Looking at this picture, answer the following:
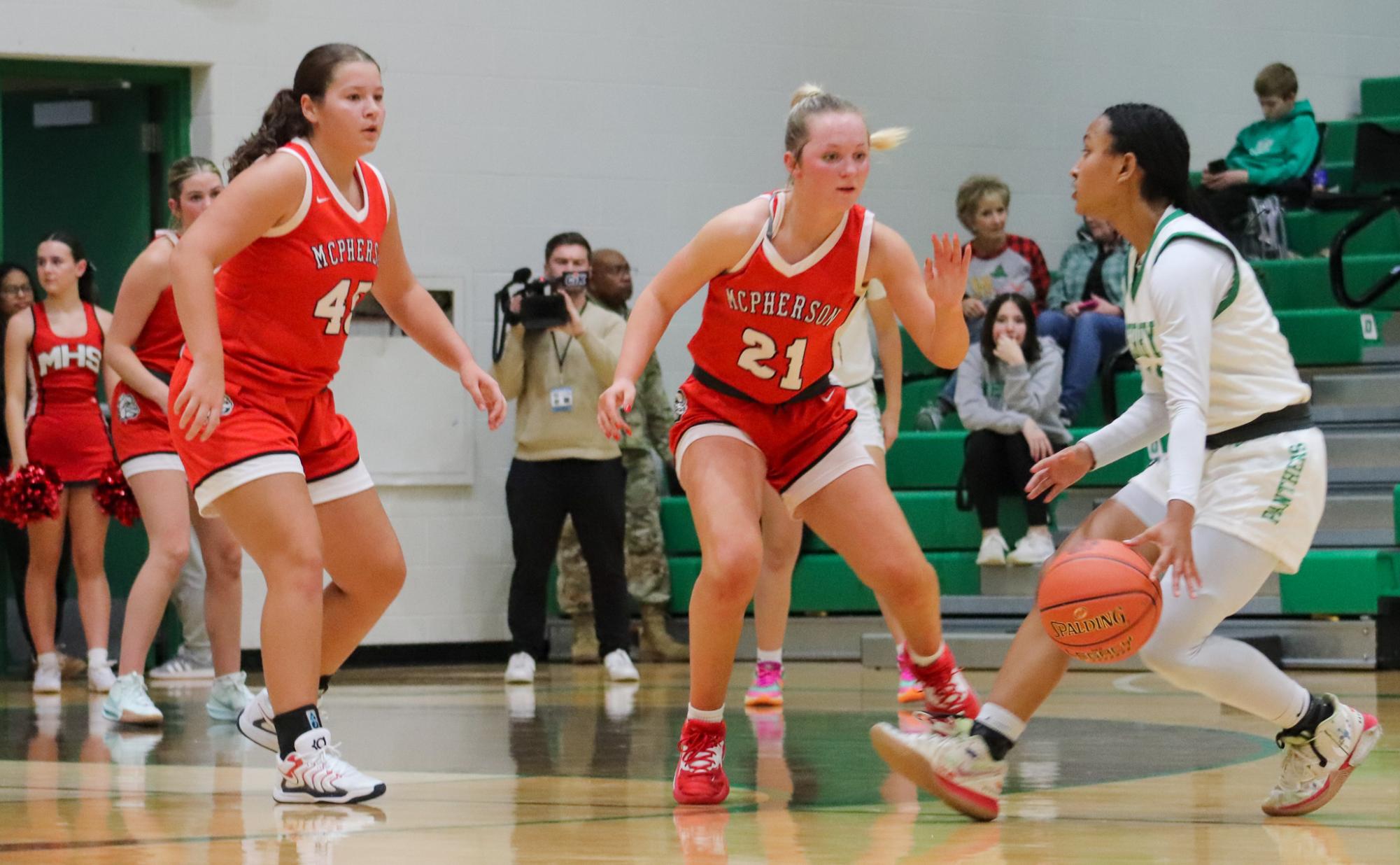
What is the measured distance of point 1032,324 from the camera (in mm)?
8555

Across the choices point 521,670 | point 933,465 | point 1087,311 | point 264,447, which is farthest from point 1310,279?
point 264,447

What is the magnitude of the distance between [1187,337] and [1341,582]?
451cm

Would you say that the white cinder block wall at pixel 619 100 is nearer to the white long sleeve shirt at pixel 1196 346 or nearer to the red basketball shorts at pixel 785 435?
the red basketball shorts at pixel 785 435

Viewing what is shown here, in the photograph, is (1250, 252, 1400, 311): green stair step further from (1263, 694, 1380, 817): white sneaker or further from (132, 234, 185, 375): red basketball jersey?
(1263, 694, 1380, 817): white sneaker

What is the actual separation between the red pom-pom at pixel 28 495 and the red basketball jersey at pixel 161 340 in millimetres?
2132

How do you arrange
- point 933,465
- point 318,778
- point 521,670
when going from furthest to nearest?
point 933,465 → point 521,670 → point 318,778

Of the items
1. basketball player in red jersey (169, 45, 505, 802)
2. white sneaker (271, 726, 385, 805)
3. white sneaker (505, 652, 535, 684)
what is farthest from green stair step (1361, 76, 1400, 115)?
white sneaker (271, 726, 385, 805)

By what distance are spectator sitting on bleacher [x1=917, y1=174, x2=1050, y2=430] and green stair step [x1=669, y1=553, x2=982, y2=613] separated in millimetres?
893

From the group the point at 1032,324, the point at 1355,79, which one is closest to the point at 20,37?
the point at 1032,324

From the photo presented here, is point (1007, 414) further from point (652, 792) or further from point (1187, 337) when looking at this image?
point (1187, 337)

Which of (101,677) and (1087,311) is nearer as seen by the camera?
(101,677)

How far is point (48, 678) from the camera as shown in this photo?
A: 7871mm

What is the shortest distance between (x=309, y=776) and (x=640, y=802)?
0.71 m

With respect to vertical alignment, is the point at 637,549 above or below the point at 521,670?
above
